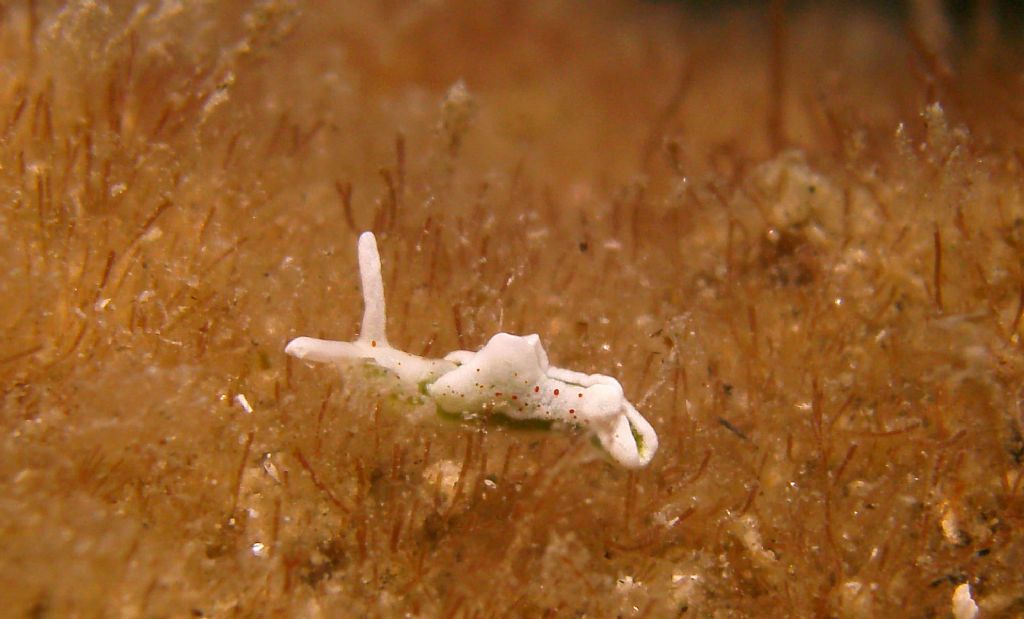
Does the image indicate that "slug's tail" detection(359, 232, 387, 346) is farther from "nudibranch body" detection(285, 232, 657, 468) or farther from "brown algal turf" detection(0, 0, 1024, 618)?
"brown algal turf" detection(0, 0, 1024, 618)

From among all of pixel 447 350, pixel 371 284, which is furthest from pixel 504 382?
pixel 447 350

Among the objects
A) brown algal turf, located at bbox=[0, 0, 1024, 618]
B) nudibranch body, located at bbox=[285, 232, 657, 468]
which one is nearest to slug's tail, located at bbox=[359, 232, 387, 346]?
nudibranch body, located at bbox=[285, 232, 657, 468]

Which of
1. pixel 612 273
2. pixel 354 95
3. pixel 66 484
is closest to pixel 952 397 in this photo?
pixel 612 273

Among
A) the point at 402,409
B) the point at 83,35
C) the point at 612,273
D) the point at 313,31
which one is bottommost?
the point at 402,409

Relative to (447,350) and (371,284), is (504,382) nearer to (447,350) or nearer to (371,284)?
(371,284)

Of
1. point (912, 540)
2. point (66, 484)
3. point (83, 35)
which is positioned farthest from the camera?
point (83, 35)

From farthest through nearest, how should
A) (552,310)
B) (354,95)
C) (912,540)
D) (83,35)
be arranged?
1. (354,95)
2. (83,35)
3. (552,310)
4. (912,540)

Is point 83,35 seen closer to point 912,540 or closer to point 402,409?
point 402,409
